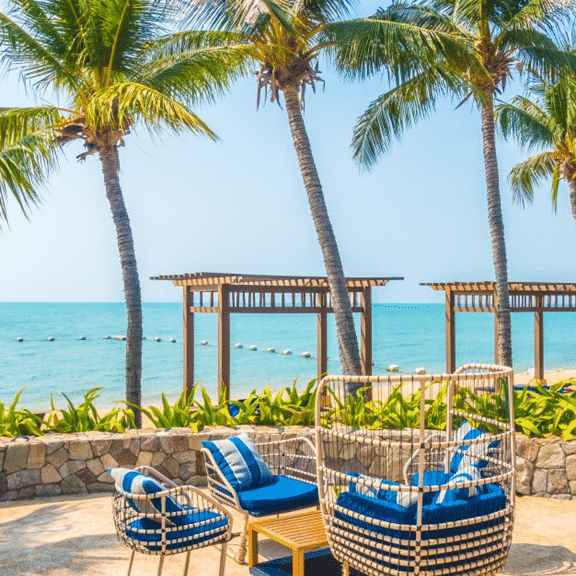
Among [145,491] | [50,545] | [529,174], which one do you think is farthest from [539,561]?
[529,174]

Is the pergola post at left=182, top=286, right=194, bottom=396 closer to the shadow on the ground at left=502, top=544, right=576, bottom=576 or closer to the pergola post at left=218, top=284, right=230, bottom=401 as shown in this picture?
the pergola post at left=218, top=284, right=230, bottom=401

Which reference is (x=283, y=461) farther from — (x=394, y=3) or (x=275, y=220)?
(x=275, y=220)

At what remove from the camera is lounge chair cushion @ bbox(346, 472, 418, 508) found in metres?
3.08

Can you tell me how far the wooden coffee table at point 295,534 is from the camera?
12.6 feet

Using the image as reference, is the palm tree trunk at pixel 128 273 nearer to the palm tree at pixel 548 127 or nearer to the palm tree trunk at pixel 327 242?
the palm tree trunk at pixel 327 242

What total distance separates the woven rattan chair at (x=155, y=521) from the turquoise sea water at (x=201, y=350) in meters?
21.2

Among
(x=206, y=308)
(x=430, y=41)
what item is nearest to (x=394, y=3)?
(x=430, y=41)

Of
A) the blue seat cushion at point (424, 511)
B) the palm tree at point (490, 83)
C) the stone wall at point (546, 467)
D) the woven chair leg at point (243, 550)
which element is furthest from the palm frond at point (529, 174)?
the blue seat cushion at point (424, 511)

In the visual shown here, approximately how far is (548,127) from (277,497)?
1214 cm

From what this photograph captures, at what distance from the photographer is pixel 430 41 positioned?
27.5ft

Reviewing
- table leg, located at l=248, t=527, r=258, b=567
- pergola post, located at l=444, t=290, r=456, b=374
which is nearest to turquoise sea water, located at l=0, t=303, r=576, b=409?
pergola post, located at l=444, t=290, r=456, b=374

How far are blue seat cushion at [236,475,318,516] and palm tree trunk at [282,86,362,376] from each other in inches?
147

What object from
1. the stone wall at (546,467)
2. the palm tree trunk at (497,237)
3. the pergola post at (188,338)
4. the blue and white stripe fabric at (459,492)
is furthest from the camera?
the pergola post at (188,338)

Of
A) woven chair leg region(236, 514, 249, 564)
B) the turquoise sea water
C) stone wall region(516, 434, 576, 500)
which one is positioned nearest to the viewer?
woven chair leg region(236, 514, 249, 564)
